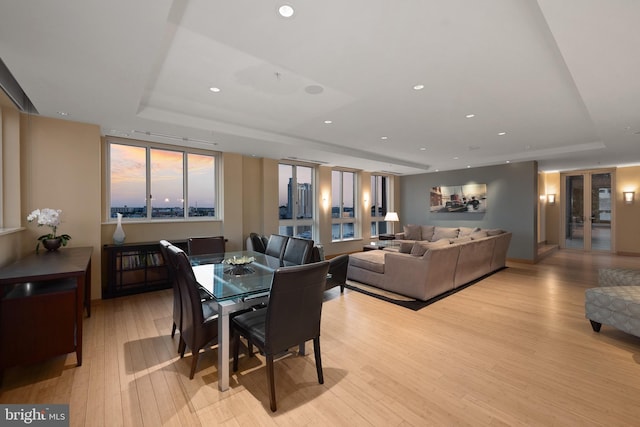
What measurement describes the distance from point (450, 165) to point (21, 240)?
8847 mm

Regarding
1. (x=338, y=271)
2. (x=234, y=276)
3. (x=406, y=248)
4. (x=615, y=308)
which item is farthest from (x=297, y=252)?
(x=615, y=308)

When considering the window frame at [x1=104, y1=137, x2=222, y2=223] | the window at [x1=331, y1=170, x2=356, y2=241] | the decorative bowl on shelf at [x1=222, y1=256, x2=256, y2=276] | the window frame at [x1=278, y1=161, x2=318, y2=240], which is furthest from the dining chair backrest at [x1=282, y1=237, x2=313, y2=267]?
the window at [x1=331, y1=170, x2=356, y2=241]

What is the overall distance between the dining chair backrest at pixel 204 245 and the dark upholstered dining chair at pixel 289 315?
7.62 feet

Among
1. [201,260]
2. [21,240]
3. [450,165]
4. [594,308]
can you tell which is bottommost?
[594,308]

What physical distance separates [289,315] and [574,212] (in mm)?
11004

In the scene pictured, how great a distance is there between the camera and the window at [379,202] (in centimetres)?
921

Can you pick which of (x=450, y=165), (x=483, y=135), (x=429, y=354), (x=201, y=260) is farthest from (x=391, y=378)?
(x=450, y=165)

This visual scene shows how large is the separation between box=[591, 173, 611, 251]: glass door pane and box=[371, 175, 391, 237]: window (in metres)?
6.22

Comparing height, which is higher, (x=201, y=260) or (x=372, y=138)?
(x=372, y=138)

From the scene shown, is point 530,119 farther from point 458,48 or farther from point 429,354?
point 429,354

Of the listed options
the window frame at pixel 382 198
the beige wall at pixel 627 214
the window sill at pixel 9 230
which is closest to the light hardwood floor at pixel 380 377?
the window sill at pixel 9 230

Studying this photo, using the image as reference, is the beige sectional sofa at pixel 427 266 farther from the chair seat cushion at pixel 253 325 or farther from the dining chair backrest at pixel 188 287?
the dining chair backrest at pixel 188 287

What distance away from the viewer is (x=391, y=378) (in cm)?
225

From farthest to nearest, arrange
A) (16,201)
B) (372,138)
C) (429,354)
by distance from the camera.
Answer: (372,138)
(16,201)
(429,354)
